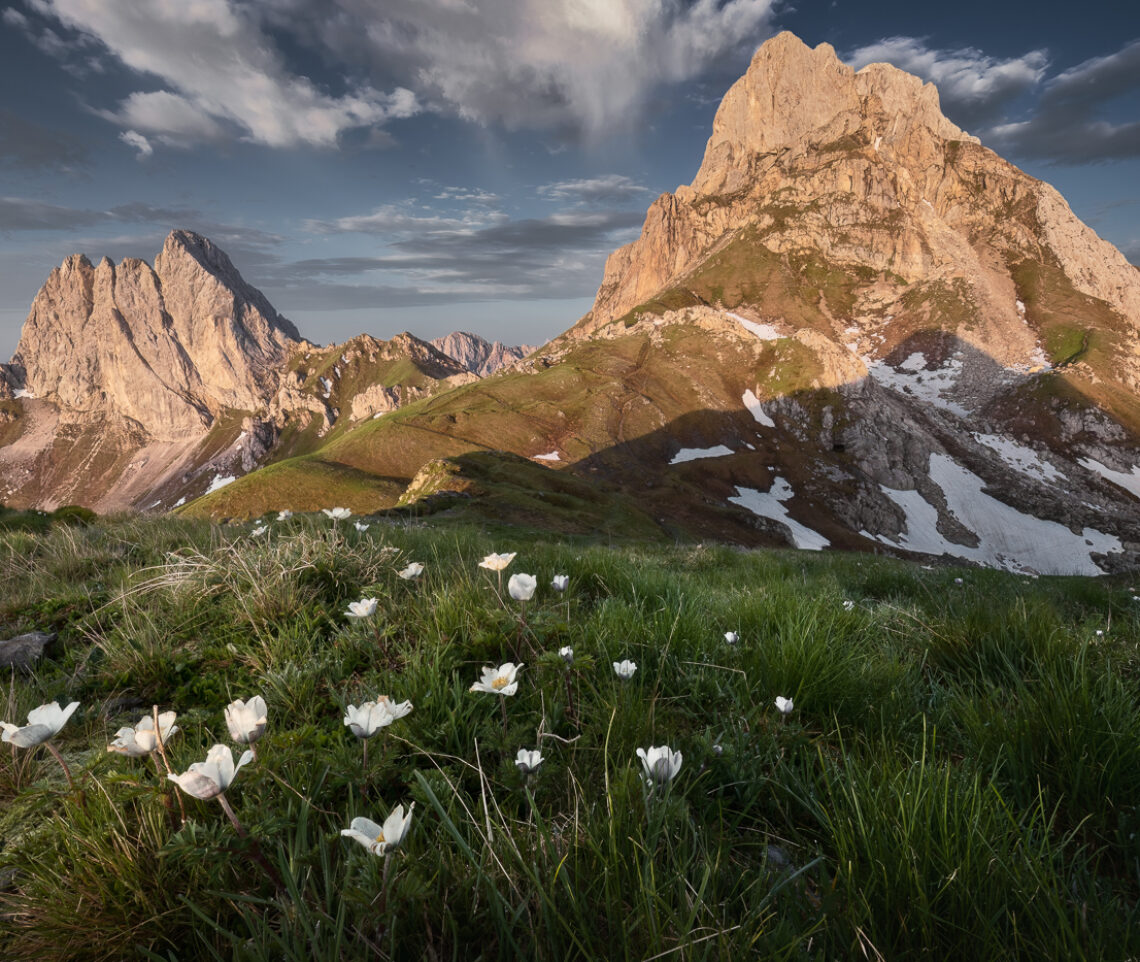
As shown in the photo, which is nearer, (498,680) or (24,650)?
(498,680)

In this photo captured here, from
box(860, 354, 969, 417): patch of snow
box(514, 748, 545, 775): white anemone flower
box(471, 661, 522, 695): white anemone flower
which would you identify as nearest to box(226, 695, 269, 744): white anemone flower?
box(471, 661, 522, 695): white anemone flower

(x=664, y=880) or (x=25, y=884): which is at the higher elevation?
(x=664, y=880)

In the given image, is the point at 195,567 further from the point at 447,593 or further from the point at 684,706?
the point at 684,706

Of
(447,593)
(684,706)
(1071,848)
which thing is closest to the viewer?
(1071,848)

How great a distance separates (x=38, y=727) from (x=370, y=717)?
1.07 metres

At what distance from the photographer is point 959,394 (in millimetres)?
185500

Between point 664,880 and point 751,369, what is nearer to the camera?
point 664,880

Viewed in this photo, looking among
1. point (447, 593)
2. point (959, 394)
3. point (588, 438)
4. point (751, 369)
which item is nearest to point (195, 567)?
point (447, 593)

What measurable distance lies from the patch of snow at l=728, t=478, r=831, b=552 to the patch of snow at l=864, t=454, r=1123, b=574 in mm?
19534

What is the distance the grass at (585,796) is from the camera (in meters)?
1.54

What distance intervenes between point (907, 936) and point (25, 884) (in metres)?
2.83

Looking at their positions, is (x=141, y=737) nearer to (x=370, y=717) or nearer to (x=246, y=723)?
(x=246, y=723)

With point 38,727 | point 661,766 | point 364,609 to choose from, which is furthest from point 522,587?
point 38,727

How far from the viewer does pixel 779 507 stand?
10138 centimetres
